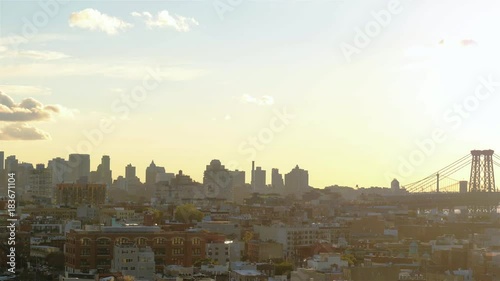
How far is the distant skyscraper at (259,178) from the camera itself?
427 ft

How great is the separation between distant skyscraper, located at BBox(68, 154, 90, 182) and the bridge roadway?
33.5 metres

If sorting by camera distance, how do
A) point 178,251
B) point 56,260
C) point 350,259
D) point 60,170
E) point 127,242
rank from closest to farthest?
point 350,259 → point 127,242 → point 178,251 → point 56,260 → point 60,170

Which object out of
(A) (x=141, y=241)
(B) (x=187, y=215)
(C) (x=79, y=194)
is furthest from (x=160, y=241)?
(C) (x=79, y=194)

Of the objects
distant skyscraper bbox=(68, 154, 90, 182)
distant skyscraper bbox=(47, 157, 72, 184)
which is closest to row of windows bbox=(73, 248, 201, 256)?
distant skyscraper bbox=(47, 157, 72, 184)

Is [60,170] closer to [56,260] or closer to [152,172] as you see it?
[152,172]

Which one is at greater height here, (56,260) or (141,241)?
(141,241)

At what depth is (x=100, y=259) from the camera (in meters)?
38.6

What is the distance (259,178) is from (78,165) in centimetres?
2868

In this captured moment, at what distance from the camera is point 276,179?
138250 millimetres

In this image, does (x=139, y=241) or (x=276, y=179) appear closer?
(x=139, y=241)

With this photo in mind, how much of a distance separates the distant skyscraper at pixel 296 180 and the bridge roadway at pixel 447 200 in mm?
36037

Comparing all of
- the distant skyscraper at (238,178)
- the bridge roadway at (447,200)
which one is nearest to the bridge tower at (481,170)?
the bridge roadway at (447,200)

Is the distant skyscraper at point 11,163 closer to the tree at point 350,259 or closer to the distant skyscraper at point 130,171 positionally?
the distant skyscraper at point 130,171

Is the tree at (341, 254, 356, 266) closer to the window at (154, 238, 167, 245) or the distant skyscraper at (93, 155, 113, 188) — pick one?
the window at (154, 238, 167, 245)
